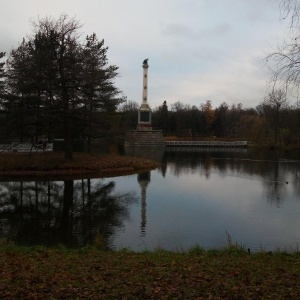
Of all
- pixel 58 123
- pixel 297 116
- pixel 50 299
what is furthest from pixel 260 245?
pixel 297 116

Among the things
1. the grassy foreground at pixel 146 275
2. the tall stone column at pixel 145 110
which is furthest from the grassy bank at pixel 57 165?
the tall stone column at pixel 145 110

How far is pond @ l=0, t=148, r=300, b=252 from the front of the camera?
1198 cm

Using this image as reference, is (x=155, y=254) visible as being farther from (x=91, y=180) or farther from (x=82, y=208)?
(x=91, y=180)

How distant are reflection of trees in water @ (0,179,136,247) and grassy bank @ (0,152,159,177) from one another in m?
3.60

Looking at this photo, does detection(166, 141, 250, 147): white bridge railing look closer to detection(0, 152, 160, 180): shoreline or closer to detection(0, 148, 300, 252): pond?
detection(0, 152, 160, 180): shoreline

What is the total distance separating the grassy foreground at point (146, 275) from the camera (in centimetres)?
545

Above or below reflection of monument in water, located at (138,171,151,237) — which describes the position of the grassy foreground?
above

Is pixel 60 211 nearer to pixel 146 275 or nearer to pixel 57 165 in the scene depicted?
pixel 146 275

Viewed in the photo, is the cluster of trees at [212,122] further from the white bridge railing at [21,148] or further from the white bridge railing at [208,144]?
the white bridge railing at [21,148]

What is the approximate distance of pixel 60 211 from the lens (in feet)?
54.1

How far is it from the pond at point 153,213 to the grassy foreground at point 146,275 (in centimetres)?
239

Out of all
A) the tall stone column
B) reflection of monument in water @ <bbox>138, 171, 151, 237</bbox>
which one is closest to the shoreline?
reflection of monument in water @ <bbox>138, 171, 151, 237</bbox>

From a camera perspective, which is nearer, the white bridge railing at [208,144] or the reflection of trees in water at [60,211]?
the reflection of trees in water at [60,211]

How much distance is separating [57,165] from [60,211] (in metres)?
12.3
